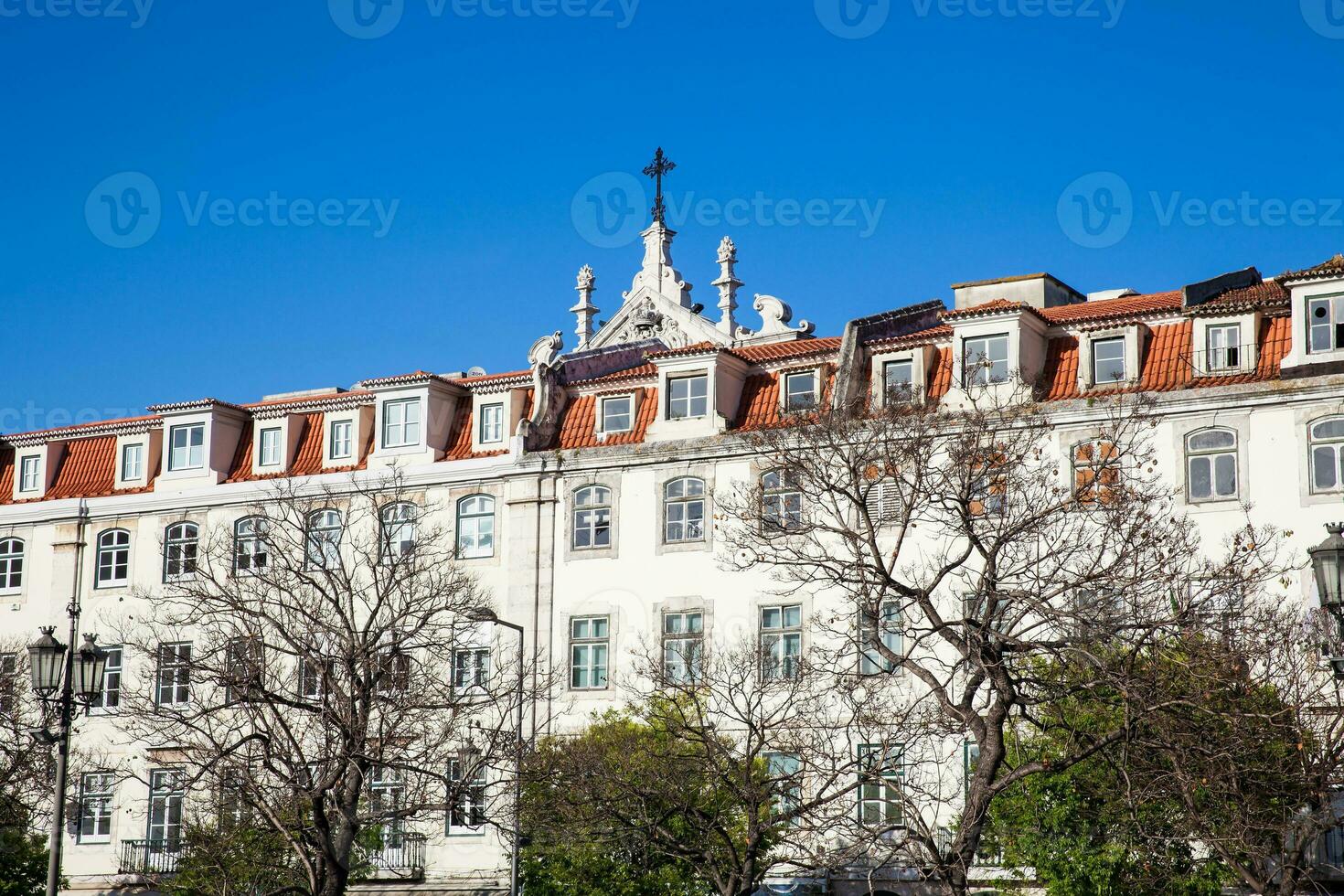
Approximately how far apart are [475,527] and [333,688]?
14676 mm

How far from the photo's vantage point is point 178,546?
4819 cm

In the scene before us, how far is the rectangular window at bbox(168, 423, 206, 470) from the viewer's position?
4875 cm

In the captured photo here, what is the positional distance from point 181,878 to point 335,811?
11.2 m

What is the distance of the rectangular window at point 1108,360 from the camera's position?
39.7 meters

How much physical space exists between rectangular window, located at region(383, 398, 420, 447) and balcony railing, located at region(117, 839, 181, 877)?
1075 centimetres

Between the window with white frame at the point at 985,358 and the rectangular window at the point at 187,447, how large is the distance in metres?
19.8

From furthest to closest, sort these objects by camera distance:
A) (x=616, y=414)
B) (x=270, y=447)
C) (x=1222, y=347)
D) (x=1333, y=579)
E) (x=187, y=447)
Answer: (x=187, y=447)
(x=270, y=447)
(x=616, y=414)
(x=1222, y=347)
(x=1333, y=579)

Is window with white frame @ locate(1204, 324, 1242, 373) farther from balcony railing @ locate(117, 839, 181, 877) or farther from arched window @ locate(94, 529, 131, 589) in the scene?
arched window @ locate(94, 529, 131, 589)

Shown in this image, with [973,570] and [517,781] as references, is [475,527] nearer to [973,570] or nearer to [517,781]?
[517,781]

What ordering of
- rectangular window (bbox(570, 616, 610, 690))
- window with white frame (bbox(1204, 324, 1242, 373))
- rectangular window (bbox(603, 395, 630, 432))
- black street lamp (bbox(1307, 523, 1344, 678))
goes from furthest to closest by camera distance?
rectangular window (bbox(603, 395, 630, 432)) → rectangular window (bbox(570, 616, 610, 690)) → window with white frame (bbox(1204, 324, 1242, 373)) → black street lamp (bbox(1307, 523, 1344, 678))

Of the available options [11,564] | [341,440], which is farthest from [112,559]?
[341,440]

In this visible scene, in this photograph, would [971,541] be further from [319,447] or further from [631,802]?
[319,447]

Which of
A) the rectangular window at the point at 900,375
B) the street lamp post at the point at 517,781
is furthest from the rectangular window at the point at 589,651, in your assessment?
the rectangular window at the point at 900,375

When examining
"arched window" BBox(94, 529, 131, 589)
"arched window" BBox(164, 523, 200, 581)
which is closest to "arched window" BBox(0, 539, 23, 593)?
"arched window" BBox(94, 529, 131, 589)
